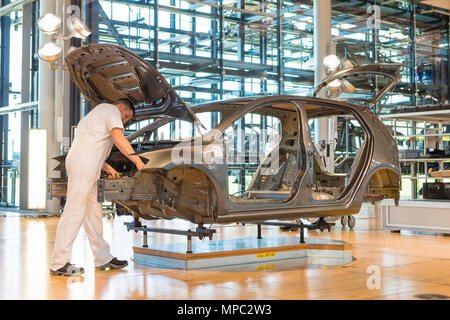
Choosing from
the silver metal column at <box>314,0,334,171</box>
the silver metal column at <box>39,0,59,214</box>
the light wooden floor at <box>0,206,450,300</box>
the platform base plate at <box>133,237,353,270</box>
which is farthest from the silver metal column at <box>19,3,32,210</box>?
the platform base plate at <box>133,237,353,270</box>

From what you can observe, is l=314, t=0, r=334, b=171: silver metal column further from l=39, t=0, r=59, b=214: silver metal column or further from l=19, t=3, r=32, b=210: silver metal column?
l=19, t=3, r=32, b=210: silver metal column

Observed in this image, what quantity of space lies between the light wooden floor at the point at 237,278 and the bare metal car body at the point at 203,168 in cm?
48

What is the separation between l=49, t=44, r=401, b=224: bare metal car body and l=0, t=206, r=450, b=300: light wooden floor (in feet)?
1.57

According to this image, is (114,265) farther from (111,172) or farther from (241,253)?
(241,253)

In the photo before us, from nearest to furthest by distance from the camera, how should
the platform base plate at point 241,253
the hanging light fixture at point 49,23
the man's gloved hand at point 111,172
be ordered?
1. the man's gloved hand at point 111,172
2. the platform base plate at point 241,253
3. the hanging light fixture at point 49,23

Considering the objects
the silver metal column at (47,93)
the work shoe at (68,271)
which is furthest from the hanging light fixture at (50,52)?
the work shoe at (68,271)

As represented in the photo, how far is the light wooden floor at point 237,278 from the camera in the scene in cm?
389

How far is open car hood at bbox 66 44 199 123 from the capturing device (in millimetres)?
4496

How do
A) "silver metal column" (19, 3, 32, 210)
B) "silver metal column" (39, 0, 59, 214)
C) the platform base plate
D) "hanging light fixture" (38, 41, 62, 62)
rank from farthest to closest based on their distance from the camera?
"silver metal column" (19, 3, 32, 210), "silver metal column" (39, 0, 59, 214), "hanging light fixture" (38, 41, 62, 62), the platform base plate

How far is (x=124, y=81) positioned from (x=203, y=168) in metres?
0.97

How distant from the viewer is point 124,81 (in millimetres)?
4805

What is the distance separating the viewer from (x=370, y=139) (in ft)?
18.6

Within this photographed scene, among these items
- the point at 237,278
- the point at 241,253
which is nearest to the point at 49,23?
the point at 241,253

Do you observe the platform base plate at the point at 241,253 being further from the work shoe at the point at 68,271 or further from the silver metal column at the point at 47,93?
the silver metal column at the point at 47,93
